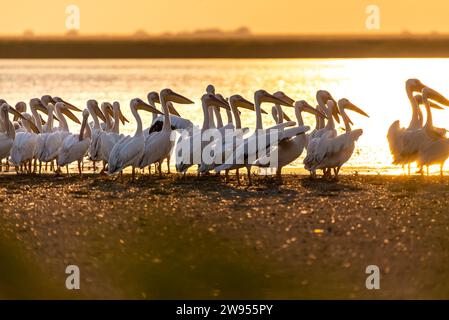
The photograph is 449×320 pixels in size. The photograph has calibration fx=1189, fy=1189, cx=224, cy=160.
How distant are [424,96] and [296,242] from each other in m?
6.76

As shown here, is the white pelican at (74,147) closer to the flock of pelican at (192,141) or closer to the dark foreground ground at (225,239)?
the flock of pelican at (192,141)

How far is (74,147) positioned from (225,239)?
5.10m

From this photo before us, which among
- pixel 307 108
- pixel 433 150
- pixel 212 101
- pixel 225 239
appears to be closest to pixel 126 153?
pixel 212 101

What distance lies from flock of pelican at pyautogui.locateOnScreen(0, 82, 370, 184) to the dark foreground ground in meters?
0.39

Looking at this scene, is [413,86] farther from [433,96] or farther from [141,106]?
[141,106]

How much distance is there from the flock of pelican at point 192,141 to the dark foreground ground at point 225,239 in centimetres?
39

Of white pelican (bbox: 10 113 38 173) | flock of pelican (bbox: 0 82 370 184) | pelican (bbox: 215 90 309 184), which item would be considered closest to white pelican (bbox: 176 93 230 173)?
flock of pelican (bbox: 0 82 370 184)

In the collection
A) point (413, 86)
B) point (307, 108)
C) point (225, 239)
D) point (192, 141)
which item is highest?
point (413, 86)

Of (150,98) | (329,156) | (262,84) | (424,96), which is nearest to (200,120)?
(150,98)

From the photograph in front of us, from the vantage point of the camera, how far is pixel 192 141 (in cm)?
1477

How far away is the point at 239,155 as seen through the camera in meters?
13.8

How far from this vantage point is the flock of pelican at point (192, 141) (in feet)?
46.2

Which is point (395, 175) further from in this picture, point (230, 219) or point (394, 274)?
point (394, 274)

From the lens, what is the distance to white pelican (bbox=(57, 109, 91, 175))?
15.1 m
